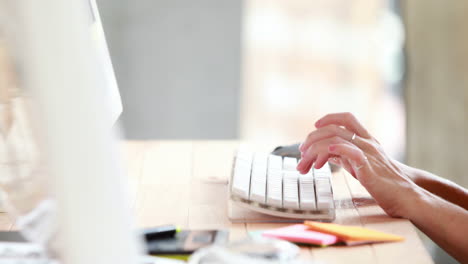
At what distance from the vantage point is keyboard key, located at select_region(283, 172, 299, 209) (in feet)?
3.73

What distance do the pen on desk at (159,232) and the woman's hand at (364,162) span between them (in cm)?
27

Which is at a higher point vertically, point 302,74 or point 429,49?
point 429,49

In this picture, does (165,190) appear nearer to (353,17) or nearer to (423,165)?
(423,165)

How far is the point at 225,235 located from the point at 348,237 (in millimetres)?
166

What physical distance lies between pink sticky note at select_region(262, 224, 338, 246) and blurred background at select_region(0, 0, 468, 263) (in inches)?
82.7

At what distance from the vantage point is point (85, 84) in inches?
24.7

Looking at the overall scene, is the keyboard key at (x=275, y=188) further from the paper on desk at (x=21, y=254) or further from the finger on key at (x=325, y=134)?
the paper on desk at (x=21, y=254)

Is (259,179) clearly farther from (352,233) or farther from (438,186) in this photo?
(438,186)

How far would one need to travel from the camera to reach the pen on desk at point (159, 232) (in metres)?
1.02

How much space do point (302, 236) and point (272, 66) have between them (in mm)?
3213

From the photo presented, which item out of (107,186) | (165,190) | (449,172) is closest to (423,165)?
(449,172)

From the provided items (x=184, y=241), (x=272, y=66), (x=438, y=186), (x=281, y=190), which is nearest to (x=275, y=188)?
A: (x=281, y=190)

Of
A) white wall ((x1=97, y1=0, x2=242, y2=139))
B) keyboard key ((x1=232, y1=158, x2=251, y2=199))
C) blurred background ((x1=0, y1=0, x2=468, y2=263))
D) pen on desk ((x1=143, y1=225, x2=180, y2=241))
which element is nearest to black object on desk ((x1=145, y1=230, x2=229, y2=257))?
pen on desk ((x1=143, y1=225, x2=180, y2=241))

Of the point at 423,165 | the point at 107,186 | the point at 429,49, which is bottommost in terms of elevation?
the point at 423,165
